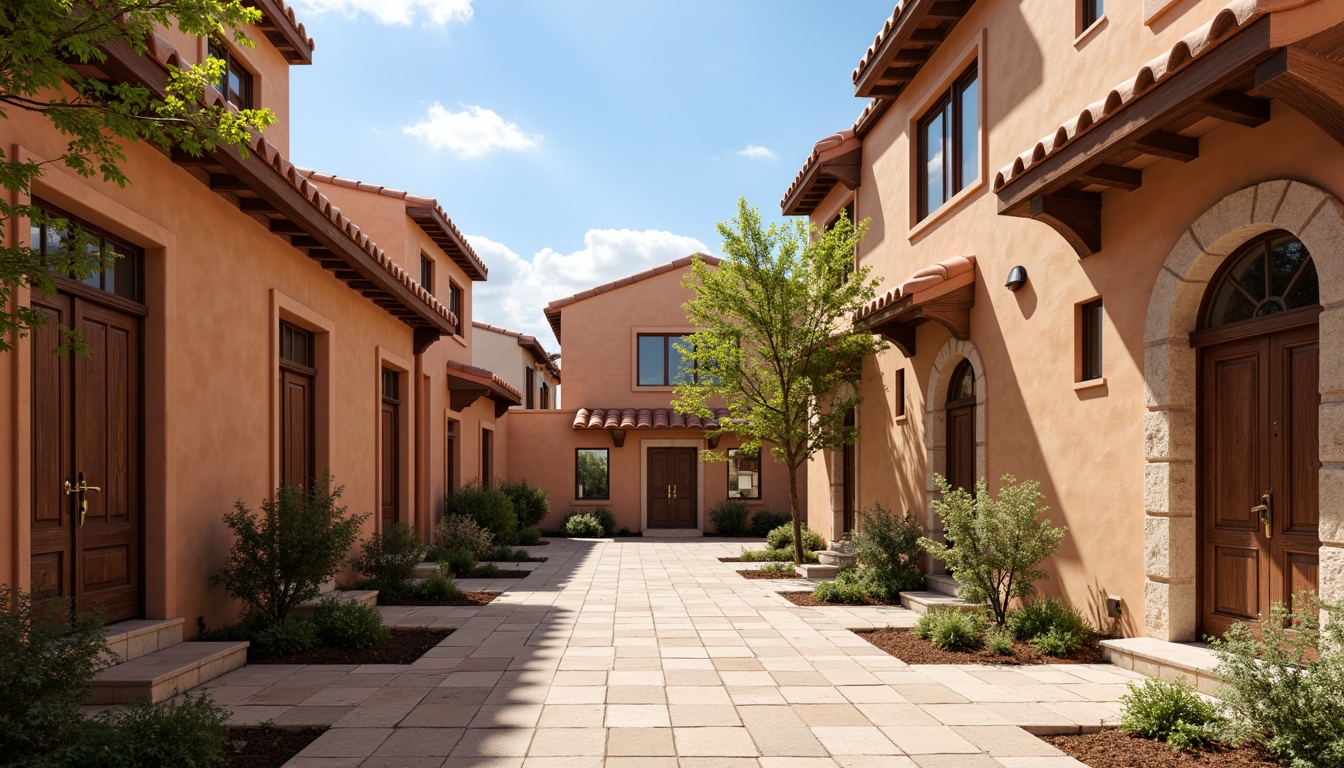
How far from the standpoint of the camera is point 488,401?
22.1 metres

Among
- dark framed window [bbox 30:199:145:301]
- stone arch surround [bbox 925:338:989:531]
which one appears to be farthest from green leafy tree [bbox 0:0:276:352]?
stone arch surround [bbox 925:338:989:531]

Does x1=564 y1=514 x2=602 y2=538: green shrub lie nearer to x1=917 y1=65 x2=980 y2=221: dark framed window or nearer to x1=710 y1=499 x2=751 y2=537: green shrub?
x1=710 y1=499 x2=751 y2=537: green shrub

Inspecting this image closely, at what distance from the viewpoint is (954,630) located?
7867 millimetres

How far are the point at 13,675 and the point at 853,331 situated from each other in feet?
34.2

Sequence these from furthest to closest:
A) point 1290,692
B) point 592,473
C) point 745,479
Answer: point 592,473, point 745,479, point 1290,692

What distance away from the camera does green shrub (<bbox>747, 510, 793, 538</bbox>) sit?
890 inches

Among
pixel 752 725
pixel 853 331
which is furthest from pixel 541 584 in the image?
pixel 752 725

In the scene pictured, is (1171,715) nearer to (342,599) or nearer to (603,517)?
(342,599)

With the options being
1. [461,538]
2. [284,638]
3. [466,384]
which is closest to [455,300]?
[466,384]

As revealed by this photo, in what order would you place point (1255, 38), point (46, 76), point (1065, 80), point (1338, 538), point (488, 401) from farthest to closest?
point (488, 401) → point (1065, 80) → point (1338, 538) → point (1255, 38) → point (46, 76)

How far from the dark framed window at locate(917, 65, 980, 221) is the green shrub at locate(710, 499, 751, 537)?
1203 cm

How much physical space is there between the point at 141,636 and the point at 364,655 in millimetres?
1740

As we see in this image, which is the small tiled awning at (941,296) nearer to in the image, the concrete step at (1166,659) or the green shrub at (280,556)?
the concrete step at (1166,659)

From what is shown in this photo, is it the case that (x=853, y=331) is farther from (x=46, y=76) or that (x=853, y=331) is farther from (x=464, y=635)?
(x=46, y=76)
